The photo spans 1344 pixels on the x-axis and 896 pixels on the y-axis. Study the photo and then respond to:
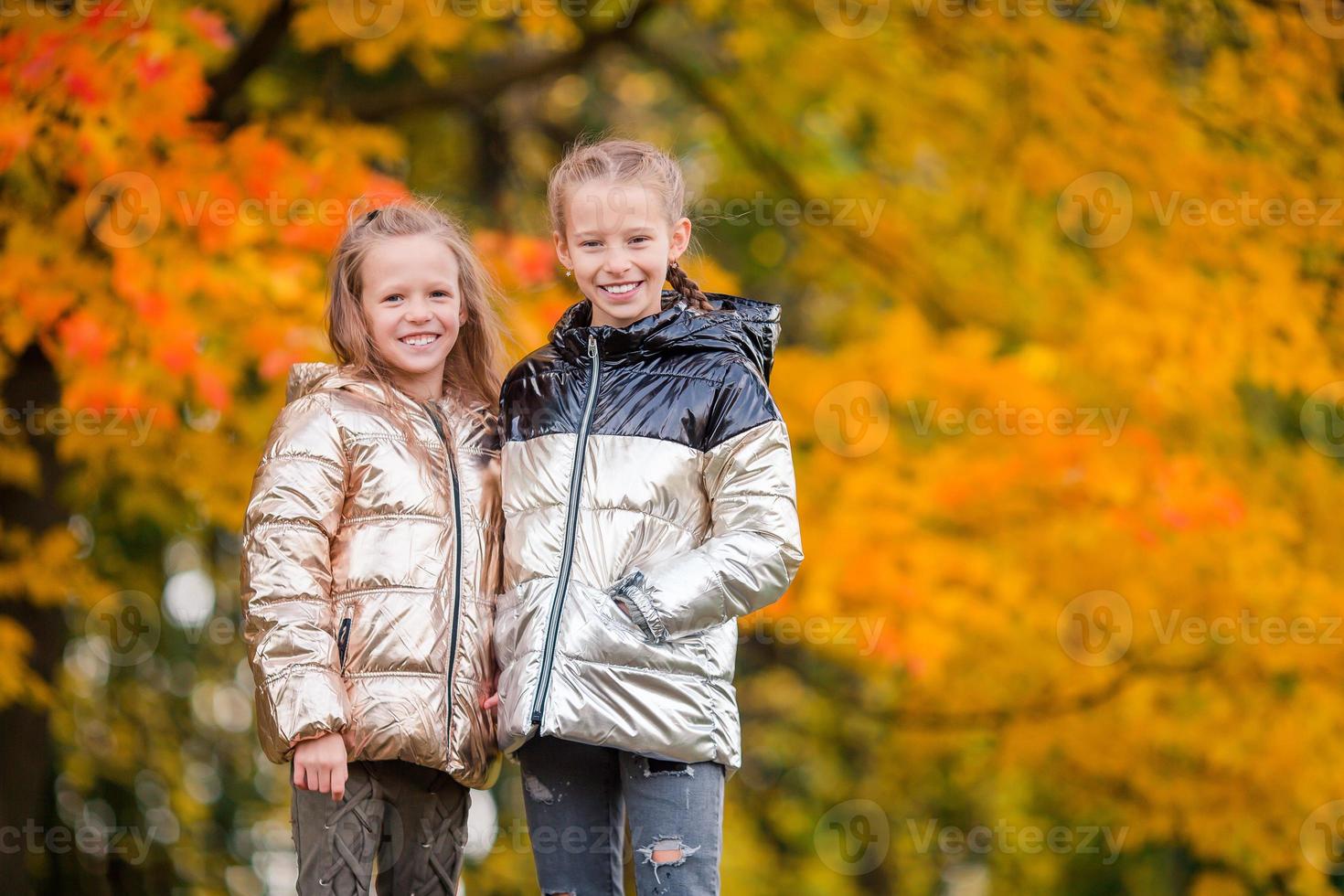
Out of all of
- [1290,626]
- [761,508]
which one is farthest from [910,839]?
[761,508]

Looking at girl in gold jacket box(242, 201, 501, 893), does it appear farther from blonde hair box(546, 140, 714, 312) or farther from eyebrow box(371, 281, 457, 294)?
blonde hair box(546, 140, 714, 312)

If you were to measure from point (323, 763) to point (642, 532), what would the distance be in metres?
0.68

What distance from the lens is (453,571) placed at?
8.41 ft

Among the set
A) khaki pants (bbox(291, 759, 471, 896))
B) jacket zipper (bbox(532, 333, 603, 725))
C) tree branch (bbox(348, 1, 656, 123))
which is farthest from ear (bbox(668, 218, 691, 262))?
tree branch (bbox(348, 1, 656, 123))

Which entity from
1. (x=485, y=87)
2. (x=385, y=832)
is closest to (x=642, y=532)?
(x=385, y=832)

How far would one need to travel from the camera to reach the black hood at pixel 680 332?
2.56 metres

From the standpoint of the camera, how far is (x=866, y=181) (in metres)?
6.94

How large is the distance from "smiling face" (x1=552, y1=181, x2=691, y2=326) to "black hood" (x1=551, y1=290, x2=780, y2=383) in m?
0.05

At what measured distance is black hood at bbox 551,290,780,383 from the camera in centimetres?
256

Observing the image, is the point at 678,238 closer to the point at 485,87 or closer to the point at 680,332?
the point at 680,332

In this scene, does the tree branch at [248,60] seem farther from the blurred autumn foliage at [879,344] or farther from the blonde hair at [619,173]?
the blonde hair at [619,173]

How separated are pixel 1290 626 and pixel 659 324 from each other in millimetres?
4486

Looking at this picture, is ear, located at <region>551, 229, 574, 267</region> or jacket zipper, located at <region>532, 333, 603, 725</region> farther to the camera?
ear, located at <region>551, 229, 574, 267</region>

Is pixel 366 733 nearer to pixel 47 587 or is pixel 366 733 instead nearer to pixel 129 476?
pixel 47 587
